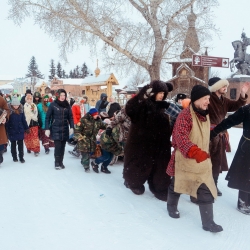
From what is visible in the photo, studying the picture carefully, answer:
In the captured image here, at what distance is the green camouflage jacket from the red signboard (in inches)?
93.4

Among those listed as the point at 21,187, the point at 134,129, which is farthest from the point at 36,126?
the point at 134,129

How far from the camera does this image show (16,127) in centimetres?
646

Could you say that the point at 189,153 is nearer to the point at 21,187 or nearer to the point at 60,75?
the point at 21,187

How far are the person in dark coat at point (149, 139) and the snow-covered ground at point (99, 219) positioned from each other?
345 millimetres

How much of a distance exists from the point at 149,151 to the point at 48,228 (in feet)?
5.48

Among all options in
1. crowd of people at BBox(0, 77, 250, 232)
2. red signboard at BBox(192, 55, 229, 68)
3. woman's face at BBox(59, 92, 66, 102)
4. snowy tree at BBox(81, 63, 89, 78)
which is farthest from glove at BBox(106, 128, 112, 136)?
snowy tree at BBox(81, 63, 89, 78)

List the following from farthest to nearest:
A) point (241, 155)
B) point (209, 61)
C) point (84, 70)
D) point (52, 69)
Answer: point (84, 70) → point (52, 69) → point (209, 61) → point (241, 155)

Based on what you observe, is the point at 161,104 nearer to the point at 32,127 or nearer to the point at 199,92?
the point at 199,92

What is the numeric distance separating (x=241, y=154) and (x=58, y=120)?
367cm

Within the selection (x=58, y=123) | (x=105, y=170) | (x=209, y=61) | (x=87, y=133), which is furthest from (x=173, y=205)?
(x=209, y=61)

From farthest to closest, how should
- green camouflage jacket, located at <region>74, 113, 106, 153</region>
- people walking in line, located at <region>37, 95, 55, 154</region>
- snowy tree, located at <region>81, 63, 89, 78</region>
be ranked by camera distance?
snowy tree, located at <region>81, 63, 89, 78</region>, people walking in line, located at <region>37, 95, 55, 154</region>, green camouflage jacket, located at <region>74, 113, 106, 153</region>

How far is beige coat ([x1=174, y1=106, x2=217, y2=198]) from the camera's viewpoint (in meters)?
3.13

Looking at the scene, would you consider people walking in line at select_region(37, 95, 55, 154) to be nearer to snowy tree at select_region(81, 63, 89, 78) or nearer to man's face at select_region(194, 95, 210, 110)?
man's face at select_region(194, 95, 210, 110)

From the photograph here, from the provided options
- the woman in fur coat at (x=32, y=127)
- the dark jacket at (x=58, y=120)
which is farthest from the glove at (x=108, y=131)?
the woman in fur coat at (x=32, y=127)
